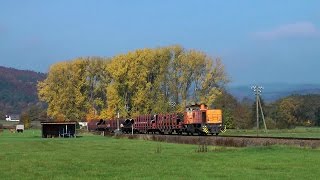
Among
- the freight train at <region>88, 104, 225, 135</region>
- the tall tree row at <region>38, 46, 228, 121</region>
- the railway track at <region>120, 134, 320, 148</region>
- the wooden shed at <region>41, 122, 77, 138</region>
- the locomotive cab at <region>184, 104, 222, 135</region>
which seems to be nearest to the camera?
the railway track at <region>120, 134, 320, 148</region>

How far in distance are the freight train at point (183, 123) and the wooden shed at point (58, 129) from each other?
27.6 ft

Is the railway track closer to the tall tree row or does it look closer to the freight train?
the freight train

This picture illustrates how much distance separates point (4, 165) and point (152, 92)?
7225 cm

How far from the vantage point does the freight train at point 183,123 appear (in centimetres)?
6150

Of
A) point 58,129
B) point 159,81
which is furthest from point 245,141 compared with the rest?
point 159,81

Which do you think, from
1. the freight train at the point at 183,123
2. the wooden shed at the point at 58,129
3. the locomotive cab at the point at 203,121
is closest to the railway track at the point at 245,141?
the locomotive cab at the point at 203,121

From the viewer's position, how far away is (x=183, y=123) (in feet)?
217

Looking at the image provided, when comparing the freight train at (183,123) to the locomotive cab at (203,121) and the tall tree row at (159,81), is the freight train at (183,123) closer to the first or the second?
the locomotive cab at (203,121)

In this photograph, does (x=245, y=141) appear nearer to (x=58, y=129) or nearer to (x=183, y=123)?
(x=183, y=123)

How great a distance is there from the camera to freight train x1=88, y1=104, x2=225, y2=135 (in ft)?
202

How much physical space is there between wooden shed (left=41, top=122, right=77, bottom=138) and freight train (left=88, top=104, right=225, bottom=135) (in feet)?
27.6

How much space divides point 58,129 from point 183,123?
2669 centimetres

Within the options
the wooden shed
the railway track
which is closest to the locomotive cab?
the railway track

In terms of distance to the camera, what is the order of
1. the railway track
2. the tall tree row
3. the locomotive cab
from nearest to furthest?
the railway track → the locomotive cab → the tall tree row
